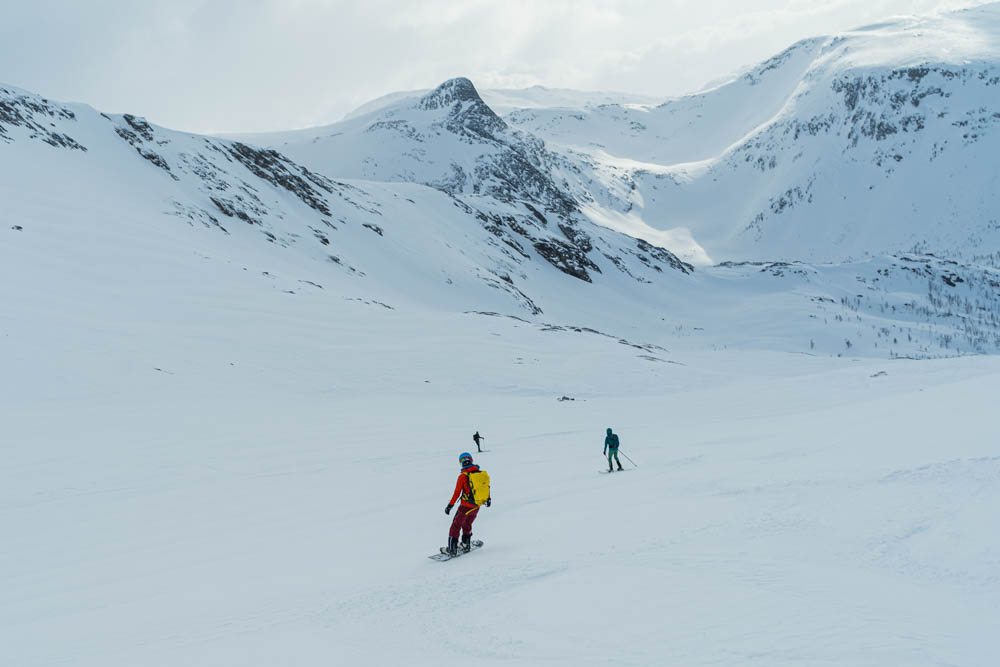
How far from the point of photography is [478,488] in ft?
33.6

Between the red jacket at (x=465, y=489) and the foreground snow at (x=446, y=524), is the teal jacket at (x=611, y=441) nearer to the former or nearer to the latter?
the foreground snow at (x=446, y=524)

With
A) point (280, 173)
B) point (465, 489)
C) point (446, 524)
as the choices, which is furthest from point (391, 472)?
point (280, 173)

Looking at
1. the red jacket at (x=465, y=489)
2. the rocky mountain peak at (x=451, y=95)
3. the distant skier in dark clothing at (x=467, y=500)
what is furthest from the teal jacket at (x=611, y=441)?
the rocky mountain peak at (x=451, y=95)

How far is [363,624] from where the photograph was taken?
7.18m

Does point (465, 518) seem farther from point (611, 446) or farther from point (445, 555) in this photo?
point (611, 446)

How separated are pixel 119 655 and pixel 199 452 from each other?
11.1 metres

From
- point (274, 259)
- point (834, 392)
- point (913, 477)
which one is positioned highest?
point (274, 259)

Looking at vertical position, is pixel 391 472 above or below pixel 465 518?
above

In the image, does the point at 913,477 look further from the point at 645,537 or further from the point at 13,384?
the point at 13,384

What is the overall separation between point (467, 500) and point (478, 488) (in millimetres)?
258

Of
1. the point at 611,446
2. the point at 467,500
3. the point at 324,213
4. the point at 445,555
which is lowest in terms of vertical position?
the point at 445,555

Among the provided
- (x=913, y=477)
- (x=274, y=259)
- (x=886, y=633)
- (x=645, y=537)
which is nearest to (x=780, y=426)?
(x=913, y=477)

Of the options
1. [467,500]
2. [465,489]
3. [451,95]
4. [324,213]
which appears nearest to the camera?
[467,500]

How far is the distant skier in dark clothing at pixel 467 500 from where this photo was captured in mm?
9820
